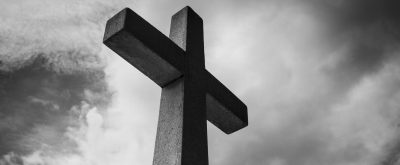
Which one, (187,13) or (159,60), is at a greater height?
(187,13)

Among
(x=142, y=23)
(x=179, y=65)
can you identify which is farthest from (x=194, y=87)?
(x=142, y=23)

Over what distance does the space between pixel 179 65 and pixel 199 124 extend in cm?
52

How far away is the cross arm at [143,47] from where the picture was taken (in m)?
2.63

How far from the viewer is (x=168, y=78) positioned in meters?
2.92

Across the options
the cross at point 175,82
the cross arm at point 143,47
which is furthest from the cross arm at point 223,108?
the cross arm at point 143,47

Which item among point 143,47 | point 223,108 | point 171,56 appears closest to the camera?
point 143,47

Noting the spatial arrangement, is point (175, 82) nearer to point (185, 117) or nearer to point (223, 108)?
point (185, 117)

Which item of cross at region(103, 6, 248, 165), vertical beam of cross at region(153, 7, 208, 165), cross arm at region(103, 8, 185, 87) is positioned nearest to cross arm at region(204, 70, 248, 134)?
cross at region(103, 6, 248, 165)

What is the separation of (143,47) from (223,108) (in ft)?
3.41

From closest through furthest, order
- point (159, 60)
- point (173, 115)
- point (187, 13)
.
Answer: point (173, 115), point (159, 60), point (187, 13)

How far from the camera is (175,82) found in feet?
9.53

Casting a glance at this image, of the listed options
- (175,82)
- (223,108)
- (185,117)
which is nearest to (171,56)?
(175,82)

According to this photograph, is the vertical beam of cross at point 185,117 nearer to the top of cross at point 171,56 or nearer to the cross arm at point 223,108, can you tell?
the top of cross at point 171,56

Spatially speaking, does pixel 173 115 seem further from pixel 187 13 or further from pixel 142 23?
pixel 187 13
